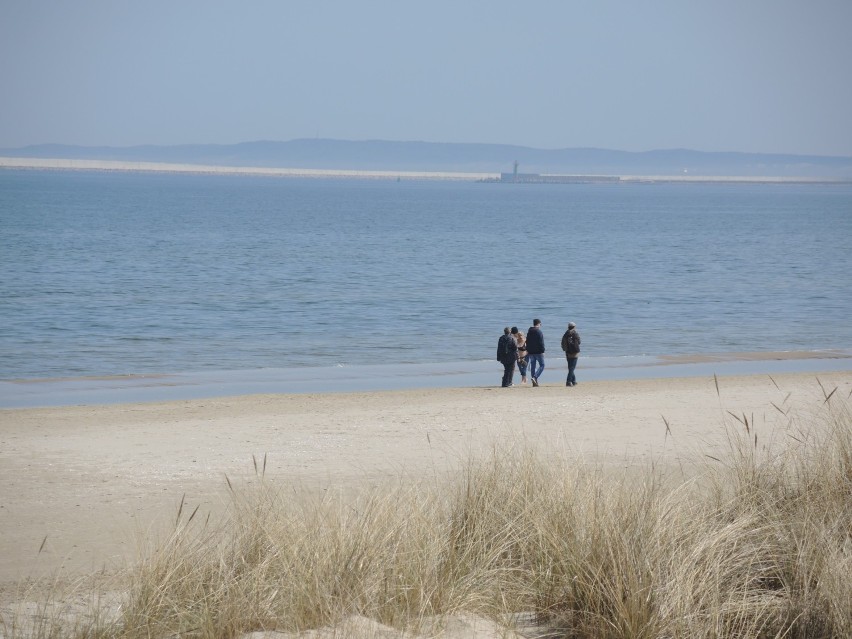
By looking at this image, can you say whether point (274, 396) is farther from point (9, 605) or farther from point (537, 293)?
point (537, 293)

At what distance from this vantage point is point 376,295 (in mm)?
40250

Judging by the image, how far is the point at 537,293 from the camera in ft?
139

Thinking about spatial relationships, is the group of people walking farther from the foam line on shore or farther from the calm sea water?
the calm sea water

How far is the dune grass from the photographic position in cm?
505

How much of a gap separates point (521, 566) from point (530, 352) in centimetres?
1465

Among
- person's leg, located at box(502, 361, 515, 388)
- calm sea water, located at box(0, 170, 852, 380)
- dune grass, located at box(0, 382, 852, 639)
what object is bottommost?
calm sea water, located at box(0, 170, 852, 380)

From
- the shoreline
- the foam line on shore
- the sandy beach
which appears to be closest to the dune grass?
the sandy beach

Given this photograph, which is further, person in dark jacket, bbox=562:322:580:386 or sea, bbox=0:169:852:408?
sea, bbox=0:169:852:408

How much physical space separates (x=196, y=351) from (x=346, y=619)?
22042 mm

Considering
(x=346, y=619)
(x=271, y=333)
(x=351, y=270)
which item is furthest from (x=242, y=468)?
(x=351, y=270)

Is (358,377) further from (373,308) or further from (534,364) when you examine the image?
(373,308)

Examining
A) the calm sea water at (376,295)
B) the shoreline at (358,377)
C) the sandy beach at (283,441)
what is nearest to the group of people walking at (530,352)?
the sandy beach at (283,441)

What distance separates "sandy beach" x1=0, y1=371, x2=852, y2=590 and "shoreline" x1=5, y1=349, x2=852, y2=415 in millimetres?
1551

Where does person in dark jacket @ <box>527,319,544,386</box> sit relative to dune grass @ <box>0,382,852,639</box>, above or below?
below
